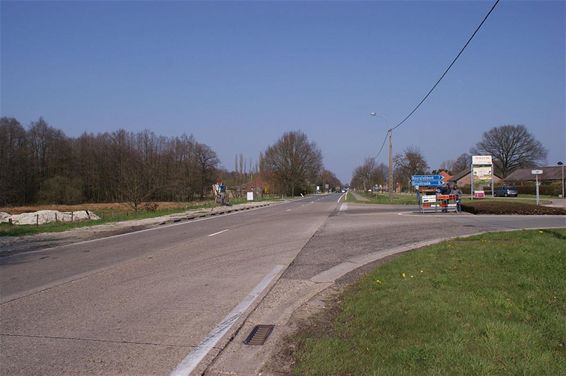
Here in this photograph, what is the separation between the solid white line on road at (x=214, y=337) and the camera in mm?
4637

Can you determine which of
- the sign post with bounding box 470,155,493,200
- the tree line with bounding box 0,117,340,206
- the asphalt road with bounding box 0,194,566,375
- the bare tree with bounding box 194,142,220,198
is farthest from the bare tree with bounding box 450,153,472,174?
the asphalt road with bounding box 0,194,566,375

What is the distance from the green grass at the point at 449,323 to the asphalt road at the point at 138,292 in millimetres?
1493

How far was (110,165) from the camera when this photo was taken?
3762 inches

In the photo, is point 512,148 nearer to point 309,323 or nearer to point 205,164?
point 205,164

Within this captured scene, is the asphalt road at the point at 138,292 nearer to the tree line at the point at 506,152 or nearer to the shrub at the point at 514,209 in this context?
the shrub at the point at 514,209

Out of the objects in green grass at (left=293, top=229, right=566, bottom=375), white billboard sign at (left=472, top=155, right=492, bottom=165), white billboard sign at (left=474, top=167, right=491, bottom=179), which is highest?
white billboard sign at (left=472, top=155, right=492, bottom=165)

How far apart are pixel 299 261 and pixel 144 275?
3685 millimetres

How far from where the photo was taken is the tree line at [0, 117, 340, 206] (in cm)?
8006

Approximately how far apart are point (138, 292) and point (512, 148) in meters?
113

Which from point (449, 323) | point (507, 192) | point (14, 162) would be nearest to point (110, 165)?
point (14, 162)

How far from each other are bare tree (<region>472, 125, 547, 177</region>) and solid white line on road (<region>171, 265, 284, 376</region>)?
111 m

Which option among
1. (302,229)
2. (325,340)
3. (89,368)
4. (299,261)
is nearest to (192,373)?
(89,368)

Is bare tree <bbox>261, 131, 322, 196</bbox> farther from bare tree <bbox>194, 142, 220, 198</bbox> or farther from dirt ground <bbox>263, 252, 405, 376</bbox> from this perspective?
dirt ground <bbox>263, 252, 405, 376</bbox>

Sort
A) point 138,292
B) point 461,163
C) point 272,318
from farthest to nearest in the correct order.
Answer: point 461,163
point 138,292
point 272,318
